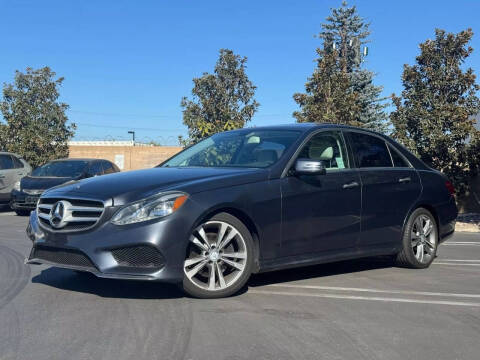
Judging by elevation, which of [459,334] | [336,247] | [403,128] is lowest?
[459,334]

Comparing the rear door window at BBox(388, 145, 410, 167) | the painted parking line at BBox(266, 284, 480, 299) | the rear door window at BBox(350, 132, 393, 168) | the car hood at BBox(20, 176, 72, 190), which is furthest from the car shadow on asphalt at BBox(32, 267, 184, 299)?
the car hood at BBox(20, 176, 72, 190)

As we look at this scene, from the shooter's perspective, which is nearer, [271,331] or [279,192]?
[271,331]

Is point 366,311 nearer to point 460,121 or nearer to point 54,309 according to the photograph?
point 54,309

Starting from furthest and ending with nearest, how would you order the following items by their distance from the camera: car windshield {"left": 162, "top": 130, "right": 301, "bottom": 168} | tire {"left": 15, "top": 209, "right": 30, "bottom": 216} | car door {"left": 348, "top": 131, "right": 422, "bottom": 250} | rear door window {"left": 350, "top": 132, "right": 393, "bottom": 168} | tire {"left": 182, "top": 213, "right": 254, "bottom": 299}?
tire {"left": 15, "top": 209, "right": 30, "bottom": 216} → rear door window {"left": 350, "top": 132, "right": 393, "bottom": 168} → car door {"left": 348, "top": 131, "right": 422, "bottom": 250} → car windshield {"left": 162, "top": 130, "right": 301, "bottom": 168} → tire {"left": 182, "top": 213, "right": 254, "bottom": 299}

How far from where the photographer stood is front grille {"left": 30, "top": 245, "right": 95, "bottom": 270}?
4902 mm

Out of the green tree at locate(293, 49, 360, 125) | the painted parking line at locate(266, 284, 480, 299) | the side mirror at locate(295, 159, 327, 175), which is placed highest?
the green tree at locate(293, 49, 360, 125)

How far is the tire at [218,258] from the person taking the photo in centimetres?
504

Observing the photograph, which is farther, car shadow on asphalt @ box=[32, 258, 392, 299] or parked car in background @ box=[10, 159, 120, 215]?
parked car in background @ box=[10, 159, 120, 215]

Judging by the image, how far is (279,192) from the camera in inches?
219

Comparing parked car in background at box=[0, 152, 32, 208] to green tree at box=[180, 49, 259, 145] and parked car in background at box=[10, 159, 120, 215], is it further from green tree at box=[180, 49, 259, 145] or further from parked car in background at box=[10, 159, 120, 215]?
green tree at box=[180, 49, 259, 145]

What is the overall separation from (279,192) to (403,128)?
39.1 ft

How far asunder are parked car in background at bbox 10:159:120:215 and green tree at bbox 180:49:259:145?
11.0 metres

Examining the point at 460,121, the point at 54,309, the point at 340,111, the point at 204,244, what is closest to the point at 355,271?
the point at 204,244

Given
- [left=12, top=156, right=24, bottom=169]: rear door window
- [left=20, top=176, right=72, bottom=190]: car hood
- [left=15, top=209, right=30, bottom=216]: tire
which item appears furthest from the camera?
[left=12, top=156, right=24, bottom=169]: rear door window
